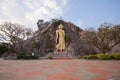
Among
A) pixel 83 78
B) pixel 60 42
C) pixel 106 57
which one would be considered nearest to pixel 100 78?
pixel 83 78

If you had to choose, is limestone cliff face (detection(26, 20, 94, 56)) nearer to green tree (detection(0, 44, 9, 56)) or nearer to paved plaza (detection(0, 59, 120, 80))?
green tree (detection(0, 44, 9, 56))

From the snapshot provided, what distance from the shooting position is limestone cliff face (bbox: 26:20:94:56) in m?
55.1

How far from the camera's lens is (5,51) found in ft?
154

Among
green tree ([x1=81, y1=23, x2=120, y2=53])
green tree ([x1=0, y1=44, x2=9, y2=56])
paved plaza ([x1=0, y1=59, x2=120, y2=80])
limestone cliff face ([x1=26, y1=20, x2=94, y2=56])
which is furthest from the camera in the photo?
limestone cliff face ([x1=26, y1=20, x2=94, y2=56])

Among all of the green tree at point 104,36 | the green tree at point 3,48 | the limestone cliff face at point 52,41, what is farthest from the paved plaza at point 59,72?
the limestone cliff face at point 52,41

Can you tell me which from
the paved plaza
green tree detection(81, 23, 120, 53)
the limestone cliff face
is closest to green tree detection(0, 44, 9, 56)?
the limestone cliff face

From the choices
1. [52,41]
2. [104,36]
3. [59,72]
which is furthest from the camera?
[52,41]

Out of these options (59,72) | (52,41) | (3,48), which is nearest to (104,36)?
(52,41)

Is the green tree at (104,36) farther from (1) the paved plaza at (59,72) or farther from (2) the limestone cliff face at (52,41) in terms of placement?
(1) the paved plaza at (59,72)

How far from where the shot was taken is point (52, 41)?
55812mm

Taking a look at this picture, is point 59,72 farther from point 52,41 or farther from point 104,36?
point 52,41

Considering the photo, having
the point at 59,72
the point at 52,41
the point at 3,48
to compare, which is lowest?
the point at 59,72

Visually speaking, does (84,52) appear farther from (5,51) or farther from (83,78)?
(83,78)

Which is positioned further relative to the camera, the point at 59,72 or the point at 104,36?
the point at 104,36
